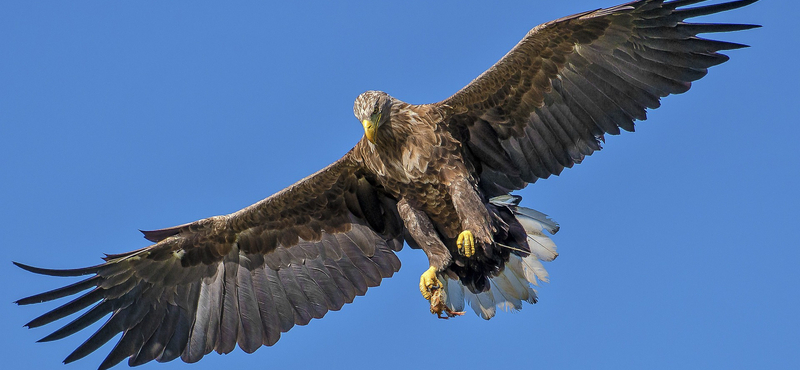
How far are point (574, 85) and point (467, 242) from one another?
1.61 meters

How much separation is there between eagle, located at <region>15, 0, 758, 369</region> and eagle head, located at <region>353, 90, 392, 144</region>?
0.02 meters

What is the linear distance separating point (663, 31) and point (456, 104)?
176cm

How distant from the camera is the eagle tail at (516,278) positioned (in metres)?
9.54

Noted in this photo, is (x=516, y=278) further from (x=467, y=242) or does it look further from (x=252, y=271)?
(x=252, y=271)

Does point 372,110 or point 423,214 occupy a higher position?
point 372,110

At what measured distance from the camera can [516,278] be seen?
971 centimetres

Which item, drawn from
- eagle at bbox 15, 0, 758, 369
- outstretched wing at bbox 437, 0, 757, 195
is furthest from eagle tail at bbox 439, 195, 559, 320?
outstretched wing at bbox 437, 0, 757, 195

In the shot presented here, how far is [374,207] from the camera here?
960 cm

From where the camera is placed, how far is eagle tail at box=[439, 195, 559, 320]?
31.3ft

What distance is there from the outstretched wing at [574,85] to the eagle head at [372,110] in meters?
0.52

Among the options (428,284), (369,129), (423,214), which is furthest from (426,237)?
(369,129)

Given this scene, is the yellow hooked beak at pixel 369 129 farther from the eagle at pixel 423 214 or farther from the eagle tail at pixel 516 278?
the eagle tail at pixel 516 278

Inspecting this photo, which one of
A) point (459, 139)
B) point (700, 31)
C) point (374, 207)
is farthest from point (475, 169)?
point (700, 31)

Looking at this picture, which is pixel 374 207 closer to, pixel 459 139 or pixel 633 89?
pixel 459 139
